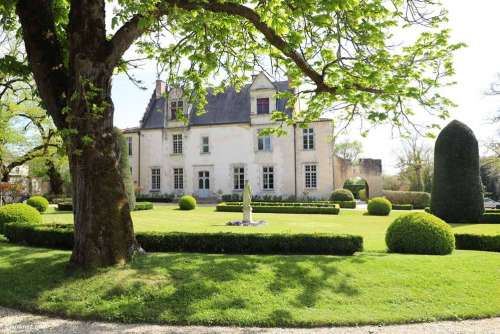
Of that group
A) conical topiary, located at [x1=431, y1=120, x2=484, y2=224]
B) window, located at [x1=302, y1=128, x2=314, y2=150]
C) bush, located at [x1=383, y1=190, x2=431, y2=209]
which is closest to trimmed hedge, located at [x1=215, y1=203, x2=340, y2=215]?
conical topiary, located at [x1=431, y1=120, x2=484, y2=224]

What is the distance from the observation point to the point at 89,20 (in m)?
7.25

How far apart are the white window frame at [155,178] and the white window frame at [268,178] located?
9847 millimetres

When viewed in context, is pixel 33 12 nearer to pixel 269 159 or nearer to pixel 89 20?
pixel 89 20

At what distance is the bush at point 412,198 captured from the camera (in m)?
31.3

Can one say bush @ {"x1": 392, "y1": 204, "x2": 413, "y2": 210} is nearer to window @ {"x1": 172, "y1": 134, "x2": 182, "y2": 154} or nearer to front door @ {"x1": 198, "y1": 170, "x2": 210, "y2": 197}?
front door @ {"x1": 198, "y1": 170, "x2": 210, "y2": 197}

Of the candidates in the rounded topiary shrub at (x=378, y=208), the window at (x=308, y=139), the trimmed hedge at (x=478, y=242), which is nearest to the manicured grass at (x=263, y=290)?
the trimmed hedge at (x=478, y=242)

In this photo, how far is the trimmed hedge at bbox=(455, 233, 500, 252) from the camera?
402 inches

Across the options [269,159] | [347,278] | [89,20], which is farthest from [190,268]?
[269,159]

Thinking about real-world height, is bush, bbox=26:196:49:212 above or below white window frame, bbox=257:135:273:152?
below

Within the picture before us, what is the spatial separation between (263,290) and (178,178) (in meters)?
29.8

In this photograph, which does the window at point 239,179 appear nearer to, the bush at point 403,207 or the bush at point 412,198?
the bush at point 403,207

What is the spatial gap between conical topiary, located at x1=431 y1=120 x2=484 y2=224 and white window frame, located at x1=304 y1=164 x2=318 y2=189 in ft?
46.8

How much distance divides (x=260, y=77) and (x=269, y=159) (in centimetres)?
682

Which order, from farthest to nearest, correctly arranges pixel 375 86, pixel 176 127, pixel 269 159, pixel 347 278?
1. pixel 176 127
2. pixel 269 159
3. pixel 375 86
4. pixel 347 278
